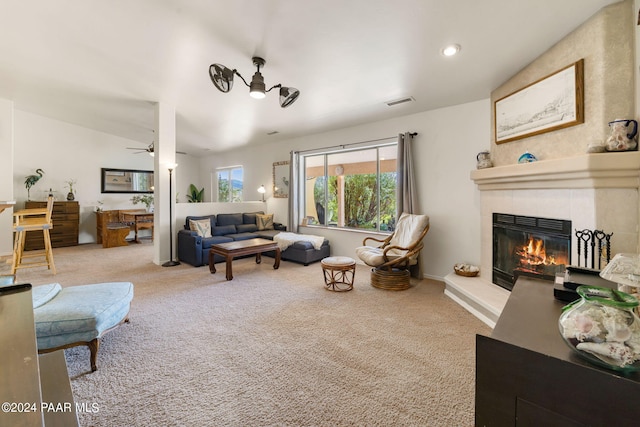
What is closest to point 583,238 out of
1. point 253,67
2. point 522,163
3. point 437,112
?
point 522,163

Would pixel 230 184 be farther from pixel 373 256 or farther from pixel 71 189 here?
pixel 373 256

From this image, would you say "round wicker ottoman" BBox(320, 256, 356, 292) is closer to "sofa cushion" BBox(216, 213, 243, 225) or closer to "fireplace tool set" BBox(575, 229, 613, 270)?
"fireplace tool set" BBox(575, 229, 613, 270)

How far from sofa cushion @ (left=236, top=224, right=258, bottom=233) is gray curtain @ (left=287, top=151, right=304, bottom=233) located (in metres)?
0.90

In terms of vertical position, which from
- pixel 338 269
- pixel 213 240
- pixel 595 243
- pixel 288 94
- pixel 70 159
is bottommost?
pixel 338 269

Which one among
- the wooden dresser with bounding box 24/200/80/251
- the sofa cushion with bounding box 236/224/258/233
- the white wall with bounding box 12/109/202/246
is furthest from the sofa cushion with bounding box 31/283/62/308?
the white wall with bounding box 12/109/202/246

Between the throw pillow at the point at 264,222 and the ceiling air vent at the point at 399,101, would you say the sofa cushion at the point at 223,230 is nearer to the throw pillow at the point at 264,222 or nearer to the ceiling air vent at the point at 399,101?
the throw pillow at the point at 264,222

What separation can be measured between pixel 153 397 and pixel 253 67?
3.32 m

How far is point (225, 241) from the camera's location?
5270 mm

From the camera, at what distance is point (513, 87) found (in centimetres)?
302

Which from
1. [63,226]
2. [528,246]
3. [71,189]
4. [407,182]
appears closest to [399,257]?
[407,182]

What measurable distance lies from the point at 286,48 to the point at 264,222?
14.1 feet

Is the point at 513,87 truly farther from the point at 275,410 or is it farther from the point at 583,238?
the point at 275,410

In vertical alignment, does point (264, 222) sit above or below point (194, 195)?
below

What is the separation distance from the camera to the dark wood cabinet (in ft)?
2.34
